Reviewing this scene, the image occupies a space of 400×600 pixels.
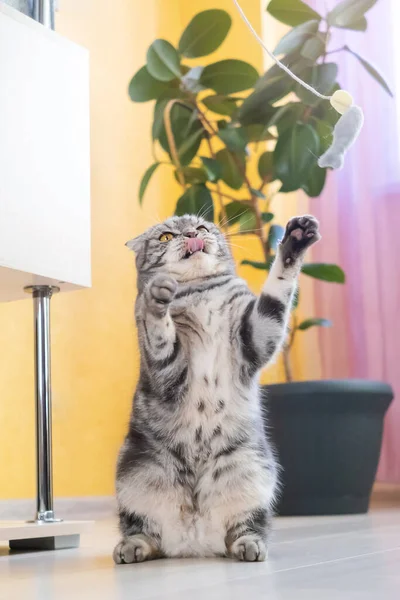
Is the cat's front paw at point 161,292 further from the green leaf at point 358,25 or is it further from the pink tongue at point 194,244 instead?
the green leaf at point 358,25

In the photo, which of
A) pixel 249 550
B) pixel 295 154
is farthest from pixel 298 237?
pixel 295 154

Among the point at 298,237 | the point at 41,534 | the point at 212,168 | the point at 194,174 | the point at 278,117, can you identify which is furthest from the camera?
the point at 194,174

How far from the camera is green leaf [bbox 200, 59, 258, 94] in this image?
1.96 m

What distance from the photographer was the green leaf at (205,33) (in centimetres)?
192

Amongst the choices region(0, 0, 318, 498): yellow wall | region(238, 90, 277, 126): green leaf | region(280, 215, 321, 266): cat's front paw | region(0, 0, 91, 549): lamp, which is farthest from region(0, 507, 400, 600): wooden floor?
region(238, 90, 277, 126): green leaf

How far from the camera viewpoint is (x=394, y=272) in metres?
2.20

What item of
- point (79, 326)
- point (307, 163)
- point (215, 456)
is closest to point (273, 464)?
point (215, 456)

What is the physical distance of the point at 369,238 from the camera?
2.24m

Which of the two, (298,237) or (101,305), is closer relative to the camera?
(298,237)

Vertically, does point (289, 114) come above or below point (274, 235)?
above

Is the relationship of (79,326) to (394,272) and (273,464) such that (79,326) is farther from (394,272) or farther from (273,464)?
(273,464)

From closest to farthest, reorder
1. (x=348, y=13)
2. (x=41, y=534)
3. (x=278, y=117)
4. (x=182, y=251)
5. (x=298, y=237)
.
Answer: (x=298, y=237) < (x=182, y=251) < (x=41, y=534) < (x=348, y=13) < (x=278, y=117)

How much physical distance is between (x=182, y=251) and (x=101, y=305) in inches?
50.2

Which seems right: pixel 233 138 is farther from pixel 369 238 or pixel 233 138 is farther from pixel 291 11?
pixel 369 238
